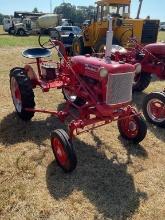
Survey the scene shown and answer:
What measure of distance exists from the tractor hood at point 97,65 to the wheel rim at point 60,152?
112cm

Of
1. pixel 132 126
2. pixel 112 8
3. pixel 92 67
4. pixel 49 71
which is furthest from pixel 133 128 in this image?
pixel 112 8

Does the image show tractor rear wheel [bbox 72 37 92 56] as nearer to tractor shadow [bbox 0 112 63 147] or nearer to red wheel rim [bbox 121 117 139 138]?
tractor shadow [bbox 0 112 63 147]

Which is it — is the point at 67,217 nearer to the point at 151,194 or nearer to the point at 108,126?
the point at 151,194

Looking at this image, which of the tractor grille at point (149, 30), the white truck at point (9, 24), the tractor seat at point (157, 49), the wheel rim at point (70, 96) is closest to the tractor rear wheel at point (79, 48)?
the tractor grille at point (149, 30)

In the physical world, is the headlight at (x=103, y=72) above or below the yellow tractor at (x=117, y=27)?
above

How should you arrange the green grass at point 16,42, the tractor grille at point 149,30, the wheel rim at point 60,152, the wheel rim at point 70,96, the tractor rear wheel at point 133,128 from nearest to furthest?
the wheel rim at point 60,152 < the tractor rear wheel at point 133,128 < the wheel rim at point 70,96 < the tractor grille at point 149,30 < the green grass at point 16,42

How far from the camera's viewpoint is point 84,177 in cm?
409

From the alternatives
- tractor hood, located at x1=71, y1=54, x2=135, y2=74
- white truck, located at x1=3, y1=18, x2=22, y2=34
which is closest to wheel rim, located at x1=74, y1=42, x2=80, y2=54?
tractor hood, located at x1=71, y1=54, x2=135, y2=74

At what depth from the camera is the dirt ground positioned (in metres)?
3.47

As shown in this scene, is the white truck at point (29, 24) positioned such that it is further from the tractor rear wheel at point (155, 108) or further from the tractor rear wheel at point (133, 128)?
the tractor rear wheel at point (133, 128)

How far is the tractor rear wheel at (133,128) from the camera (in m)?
4.72

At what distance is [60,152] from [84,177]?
0.45 metres

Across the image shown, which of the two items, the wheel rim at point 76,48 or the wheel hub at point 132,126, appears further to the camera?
the wheel rim at point 76,48

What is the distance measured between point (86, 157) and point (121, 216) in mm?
1313
